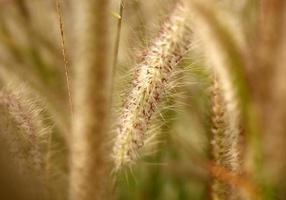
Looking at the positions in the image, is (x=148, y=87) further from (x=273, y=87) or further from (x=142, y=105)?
(x=273, y=87)

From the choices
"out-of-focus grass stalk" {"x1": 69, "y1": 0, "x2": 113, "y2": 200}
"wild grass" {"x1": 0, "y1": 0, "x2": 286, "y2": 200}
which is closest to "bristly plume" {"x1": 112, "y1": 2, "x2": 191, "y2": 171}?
"wild grass" {"x1": 0, "y1": 0, "x2": 286, "y2": 200}

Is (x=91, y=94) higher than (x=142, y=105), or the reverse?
(x=142, y=105)

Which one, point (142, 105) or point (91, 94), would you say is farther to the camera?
point (142, 105)

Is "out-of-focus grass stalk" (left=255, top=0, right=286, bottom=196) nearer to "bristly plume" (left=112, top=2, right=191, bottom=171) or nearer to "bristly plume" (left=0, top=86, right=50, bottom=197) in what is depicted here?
"bristly plume" (left=112, top=2, right=191, bottom=171)

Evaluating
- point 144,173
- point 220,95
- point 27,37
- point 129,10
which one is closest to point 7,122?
point 220,95

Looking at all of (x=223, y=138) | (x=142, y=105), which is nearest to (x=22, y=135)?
(x=142, y=105)

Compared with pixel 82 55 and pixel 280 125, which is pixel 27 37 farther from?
pixel 82 55

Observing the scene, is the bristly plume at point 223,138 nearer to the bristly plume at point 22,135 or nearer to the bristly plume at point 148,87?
the bristly plume at point 148,87
